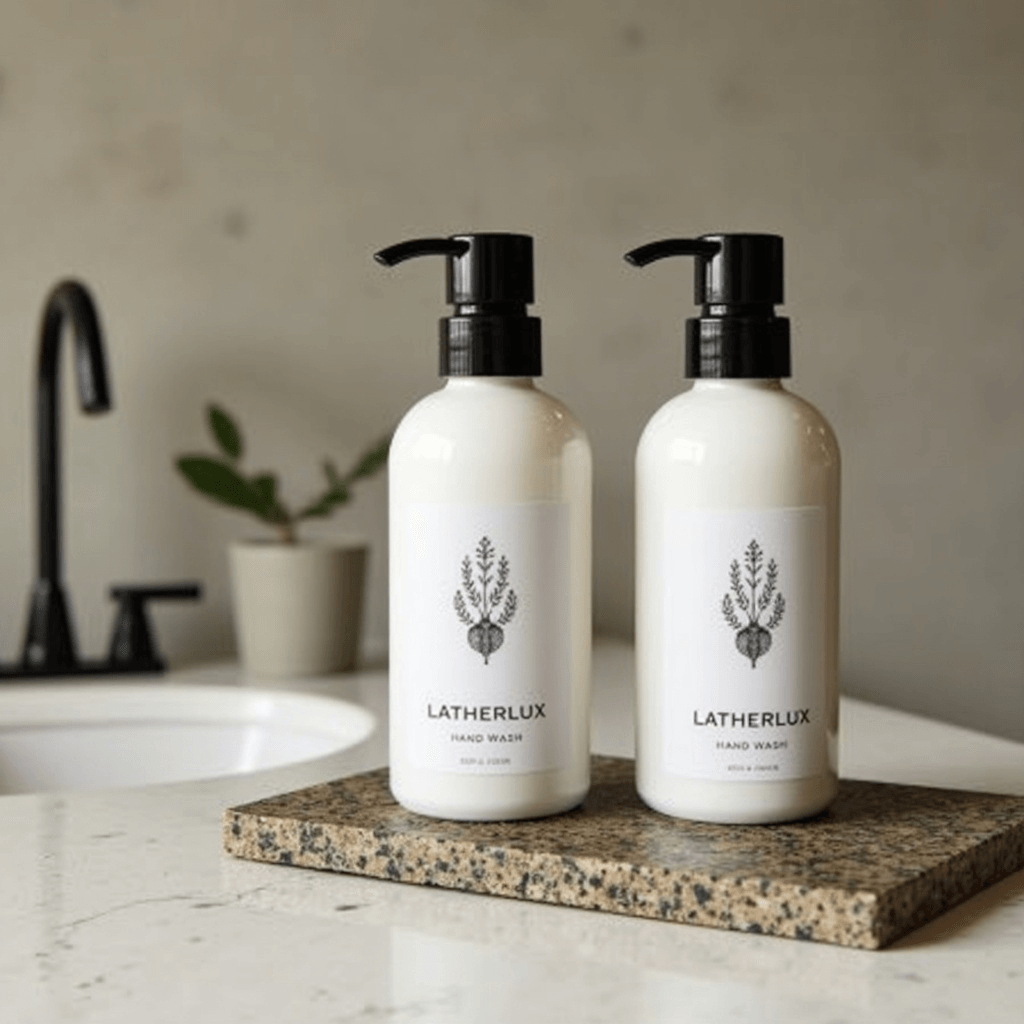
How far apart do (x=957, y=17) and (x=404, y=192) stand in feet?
1.79

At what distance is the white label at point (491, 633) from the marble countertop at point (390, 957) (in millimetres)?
67

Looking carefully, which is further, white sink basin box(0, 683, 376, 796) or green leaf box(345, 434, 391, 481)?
green leaf box(345, 434, 391, 481)

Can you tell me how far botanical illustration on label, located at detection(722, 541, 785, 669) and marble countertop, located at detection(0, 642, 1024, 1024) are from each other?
0.42ft

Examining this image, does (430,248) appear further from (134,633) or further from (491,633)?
(134,633)

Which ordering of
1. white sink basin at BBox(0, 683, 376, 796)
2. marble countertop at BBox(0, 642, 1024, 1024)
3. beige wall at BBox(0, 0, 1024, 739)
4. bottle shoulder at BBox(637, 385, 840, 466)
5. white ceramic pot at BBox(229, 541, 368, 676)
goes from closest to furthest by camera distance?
marble countertop at BBox(0, 642, 1024, 1024) < bottle shoulder at BBox(637, 385, 840, 466) < white sink basin at BBox(0, 683, 376, 796) < white ceramic pot at BBox(229, 541, 368, 676) < beige wall at BBox(0, 0, 1024, 739)

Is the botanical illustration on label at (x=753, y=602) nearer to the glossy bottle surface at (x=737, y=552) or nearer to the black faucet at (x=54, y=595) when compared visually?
the glossy bottle surface at (x=737, y=552)

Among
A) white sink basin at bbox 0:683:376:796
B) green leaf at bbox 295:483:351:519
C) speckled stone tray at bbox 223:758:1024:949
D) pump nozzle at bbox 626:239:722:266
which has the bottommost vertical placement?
white sink basin at bbox 0:683:376:796

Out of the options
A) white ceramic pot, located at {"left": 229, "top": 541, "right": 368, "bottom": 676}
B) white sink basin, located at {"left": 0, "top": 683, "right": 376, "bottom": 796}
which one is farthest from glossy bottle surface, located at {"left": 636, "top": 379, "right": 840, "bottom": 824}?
white ceramic pot, located at {"left": 229, "top": 541, "right": 368, "bottom": 676}

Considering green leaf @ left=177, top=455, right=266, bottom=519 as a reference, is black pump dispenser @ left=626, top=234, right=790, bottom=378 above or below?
above

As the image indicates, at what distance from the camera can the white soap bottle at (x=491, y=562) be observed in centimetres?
78

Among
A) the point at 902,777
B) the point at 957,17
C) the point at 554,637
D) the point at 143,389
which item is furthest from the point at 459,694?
the point at 957,17

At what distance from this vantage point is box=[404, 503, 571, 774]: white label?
78 cm

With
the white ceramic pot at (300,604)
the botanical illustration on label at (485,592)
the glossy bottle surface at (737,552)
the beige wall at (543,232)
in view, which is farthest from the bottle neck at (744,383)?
the beige wall at (543,232)

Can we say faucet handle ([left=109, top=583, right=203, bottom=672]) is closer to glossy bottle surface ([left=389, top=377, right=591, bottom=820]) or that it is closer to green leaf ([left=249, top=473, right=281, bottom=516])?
green leaf ([left=249, top=473, right=281, bottom=516])
